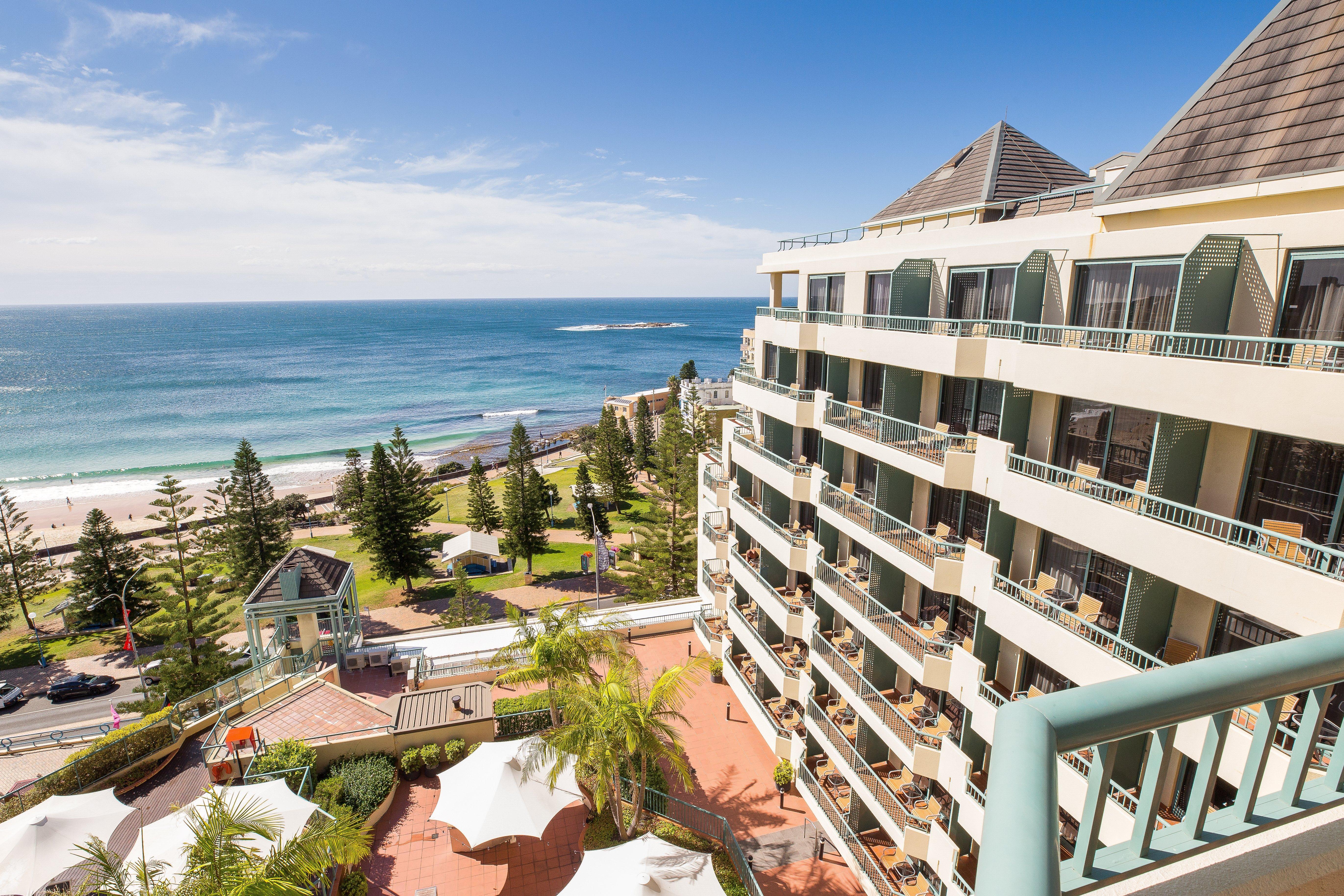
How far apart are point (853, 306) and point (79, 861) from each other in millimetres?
18717

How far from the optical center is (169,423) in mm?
83688

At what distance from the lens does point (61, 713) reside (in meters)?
25.6

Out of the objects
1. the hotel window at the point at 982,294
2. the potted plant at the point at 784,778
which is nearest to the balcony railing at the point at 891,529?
the hotel window at the point at 982,294

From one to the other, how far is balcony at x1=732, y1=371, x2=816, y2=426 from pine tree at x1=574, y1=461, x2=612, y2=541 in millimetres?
24895

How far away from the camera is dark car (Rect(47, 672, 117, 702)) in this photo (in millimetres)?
26625

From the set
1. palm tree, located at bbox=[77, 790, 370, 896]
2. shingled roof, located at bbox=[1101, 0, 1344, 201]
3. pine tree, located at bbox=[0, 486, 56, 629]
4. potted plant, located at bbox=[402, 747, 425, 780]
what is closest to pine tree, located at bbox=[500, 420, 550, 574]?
potted plant, located at bbox=[402, 747, 425, 780]

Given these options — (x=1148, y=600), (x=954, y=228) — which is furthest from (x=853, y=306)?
(x=1148, y=600)

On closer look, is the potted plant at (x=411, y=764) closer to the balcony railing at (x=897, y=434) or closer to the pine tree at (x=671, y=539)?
the balcony railing at (x=897, y=434)

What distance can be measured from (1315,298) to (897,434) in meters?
6.51

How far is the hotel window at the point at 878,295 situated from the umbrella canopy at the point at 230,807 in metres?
14.5

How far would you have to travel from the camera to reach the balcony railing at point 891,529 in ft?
38.5

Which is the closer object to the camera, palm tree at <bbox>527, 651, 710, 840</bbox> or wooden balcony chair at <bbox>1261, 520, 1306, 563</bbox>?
wooden balcony chair at <bbox>1261, 520, 1306, 563</bbox>

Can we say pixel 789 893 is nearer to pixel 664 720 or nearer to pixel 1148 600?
pixel 664 720

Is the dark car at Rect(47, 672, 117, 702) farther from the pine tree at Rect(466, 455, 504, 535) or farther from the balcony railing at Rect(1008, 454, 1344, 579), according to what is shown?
the balcony railing at Rect(1008, 454, 1344, 579)
